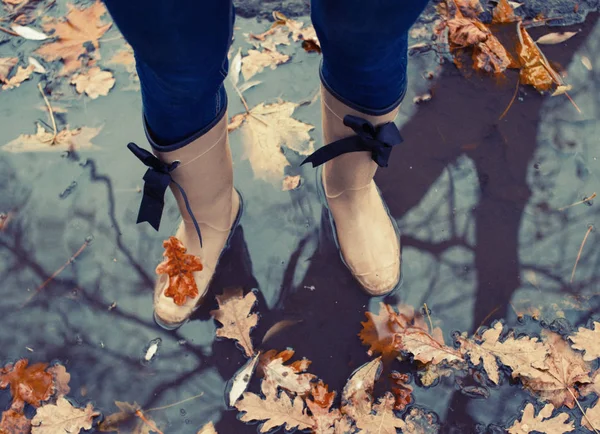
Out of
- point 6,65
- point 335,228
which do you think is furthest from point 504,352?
point 6,65

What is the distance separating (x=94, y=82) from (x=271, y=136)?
801mm

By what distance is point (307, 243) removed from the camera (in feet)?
5.86

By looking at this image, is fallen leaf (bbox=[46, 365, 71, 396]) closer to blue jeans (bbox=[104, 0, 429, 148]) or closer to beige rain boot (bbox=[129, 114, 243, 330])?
beige rain boot (bbox=[129, 114, 243, 330])

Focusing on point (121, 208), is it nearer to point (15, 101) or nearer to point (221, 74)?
point (15, 101)

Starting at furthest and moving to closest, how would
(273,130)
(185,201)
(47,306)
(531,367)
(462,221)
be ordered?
(273,130)
(462,221)
(47,306)
(531,367)
(185,201)

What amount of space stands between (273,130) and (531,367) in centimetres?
123

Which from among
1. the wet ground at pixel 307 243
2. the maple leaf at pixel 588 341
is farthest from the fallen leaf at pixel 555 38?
the maple leaf at pixel 588 341

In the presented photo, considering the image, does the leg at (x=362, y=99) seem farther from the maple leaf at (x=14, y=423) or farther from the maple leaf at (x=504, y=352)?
the maple leaf at (x=14, y=423)

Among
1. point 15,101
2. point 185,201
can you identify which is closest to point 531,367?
point 185,201

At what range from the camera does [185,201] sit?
1411 mm

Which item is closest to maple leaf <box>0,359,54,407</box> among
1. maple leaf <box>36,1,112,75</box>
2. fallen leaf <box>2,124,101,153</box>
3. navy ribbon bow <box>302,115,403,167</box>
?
fallen leaf <box>2,124,101,153</box>

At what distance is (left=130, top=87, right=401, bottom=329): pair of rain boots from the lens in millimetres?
1295

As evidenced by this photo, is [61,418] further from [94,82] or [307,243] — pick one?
[94,82]

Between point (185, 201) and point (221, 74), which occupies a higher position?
point (221, 74)
